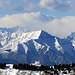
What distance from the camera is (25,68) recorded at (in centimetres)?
19200

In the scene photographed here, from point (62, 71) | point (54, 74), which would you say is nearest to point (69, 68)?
point (62, 71)

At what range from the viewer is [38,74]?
17338 cm

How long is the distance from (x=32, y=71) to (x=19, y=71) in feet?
26.9

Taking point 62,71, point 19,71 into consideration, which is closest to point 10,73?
point 19,71

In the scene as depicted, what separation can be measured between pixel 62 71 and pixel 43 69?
40.1ft

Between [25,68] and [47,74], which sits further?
[25,68]

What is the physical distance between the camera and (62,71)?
19375cm

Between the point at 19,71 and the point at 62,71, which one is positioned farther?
the point at 62,71

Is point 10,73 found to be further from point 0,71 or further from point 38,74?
point 38,74

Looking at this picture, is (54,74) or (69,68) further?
(69,68)

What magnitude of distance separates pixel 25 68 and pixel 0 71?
55.5 ft

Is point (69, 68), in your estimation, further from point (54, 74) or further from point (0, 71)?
point (0, 71)

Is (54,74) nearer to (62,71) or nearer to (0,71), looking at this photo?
(62,71)

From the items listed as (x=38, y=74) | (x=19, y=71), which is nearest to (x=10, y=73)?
(x=19, y=71)
